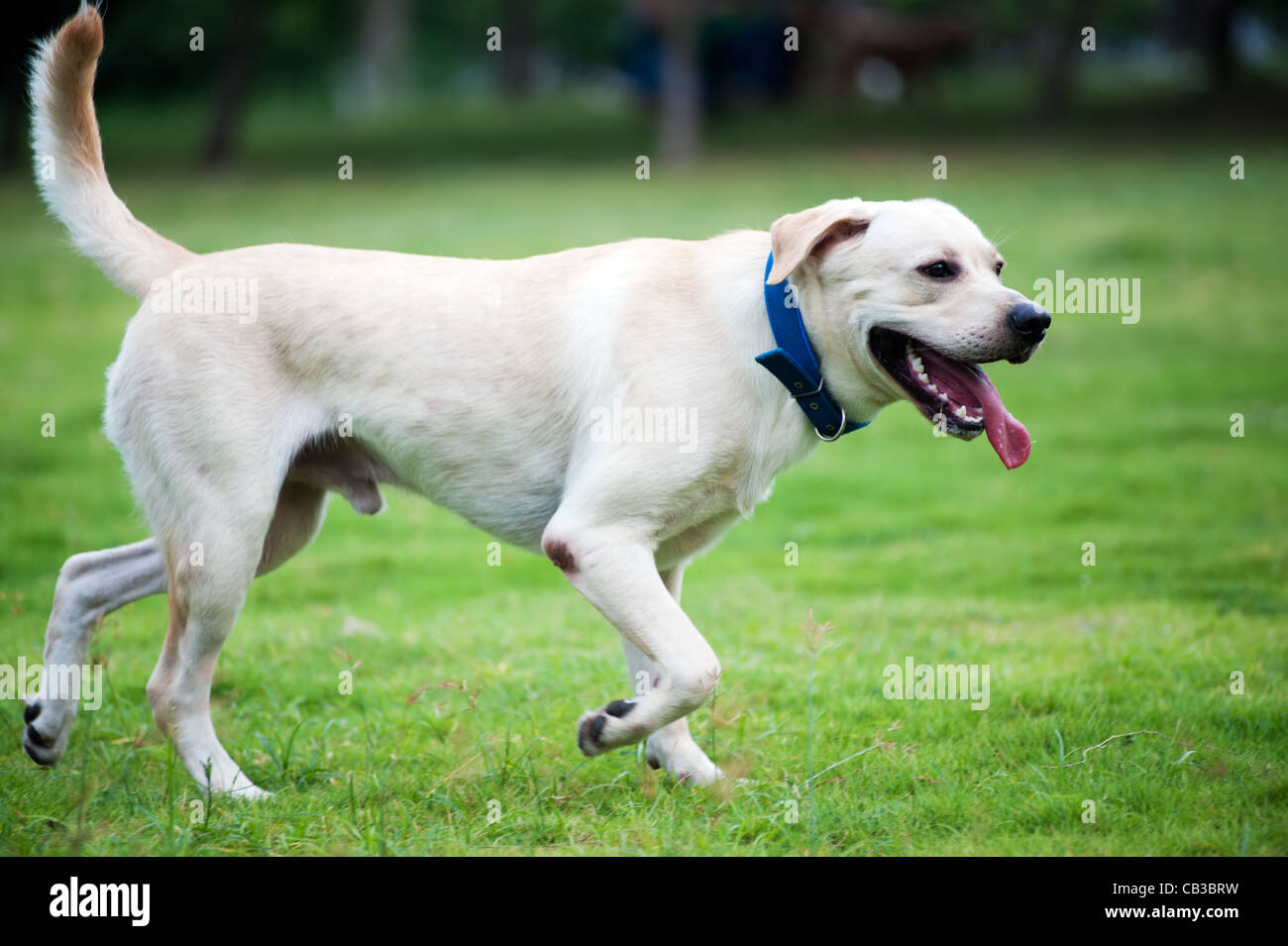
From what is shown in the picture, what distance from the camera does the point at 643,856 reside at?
4.11m

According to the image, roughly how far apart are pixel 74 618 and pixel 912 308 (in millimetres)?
3229

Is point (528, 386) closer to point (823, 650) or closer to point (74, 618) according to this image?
point (74, 618)

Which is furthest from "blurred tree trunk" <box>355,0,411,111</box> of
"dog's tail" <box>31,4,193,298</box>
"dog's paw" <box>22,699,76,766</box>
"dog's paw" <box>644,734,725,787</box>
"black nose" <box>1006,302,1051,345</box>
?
"black nose" <box>1006,302,1051,345</box>

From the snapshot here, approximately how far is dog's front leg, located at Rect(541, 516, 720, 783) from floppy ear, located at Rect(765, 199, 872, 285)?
99 cm

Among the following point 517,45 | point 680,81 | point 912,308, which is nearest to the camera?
point 912,308

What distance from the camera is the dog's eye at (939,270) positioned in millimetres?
4352

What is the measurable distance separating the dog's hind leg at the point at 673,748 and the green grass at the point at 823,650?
3.5 inches

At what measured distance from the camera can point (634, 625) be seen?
4.31 m

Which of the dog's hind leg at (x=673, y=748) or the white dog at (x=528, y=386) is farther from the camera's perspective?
the dog's hind leg at (x=673, y=748)

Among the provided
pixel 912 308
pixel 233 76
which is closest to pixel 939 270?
pixel 912 308

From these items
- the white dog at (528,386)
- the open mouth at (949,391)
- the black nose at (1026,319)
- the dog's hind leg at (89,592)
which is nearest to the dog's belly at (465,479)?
the white dog at (528,386)

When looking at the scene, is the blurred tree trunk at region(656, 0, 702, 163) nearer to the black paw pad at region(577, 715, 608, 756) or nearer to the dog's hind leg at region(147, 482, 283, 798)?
the dog's hind leg at region(147, 482, 283, 798)

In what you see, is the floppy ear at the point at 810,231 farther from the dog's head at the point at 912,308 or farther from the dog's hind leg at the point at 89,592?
the dog's hind leg at the point at 89,592
